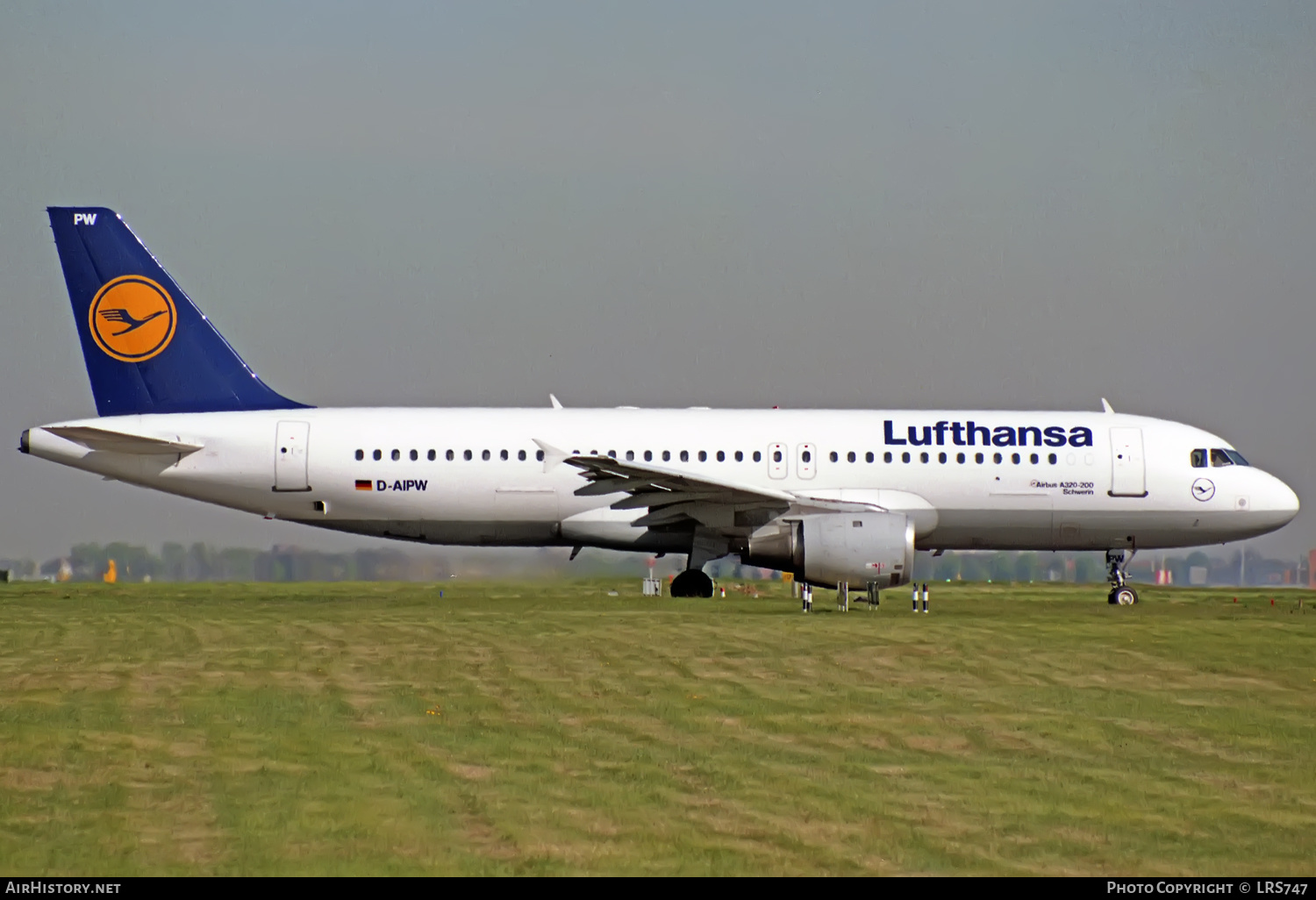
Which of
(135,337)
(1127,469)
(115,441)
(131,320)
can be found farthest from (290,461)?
(1127,469)

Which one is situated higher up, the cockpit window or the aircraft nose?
the cockpit window

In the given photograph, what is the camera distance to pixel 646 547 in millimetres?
30500

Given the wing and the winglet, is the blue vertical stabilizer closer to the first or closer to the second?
the winglet

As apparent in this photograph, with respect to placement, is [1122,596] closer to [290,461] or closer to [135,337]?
[290,461]

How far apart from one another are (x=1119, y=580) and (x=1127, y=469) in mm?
2299

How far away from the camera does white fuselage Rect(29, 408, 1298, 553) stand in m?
29.9

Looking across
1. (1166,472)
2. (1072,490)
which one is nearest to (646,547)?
(1072,490)

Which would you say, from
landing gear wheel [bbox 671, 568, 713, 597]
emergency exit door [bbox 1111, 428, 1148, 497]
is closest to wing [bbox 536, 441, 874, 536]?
landing gear wheel [bbox 671, 568, 713, 597]

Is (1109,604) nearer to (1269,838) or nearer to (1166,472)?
(1166,472)

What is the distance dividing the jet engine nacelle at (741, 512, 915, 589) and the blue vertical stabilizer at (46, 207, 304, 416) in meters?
11.1

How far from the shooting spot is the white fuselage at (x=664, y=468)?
2994cm

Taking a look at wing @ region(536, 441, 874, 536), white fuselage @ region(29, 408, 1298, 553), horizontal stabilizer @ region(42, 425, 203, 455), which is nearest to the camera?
wing @ region(536, 441, 874, 536)

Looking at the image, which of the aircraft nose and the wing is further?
the aircraft nose

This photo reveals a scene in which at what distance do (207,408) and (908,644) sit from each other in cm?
1768
